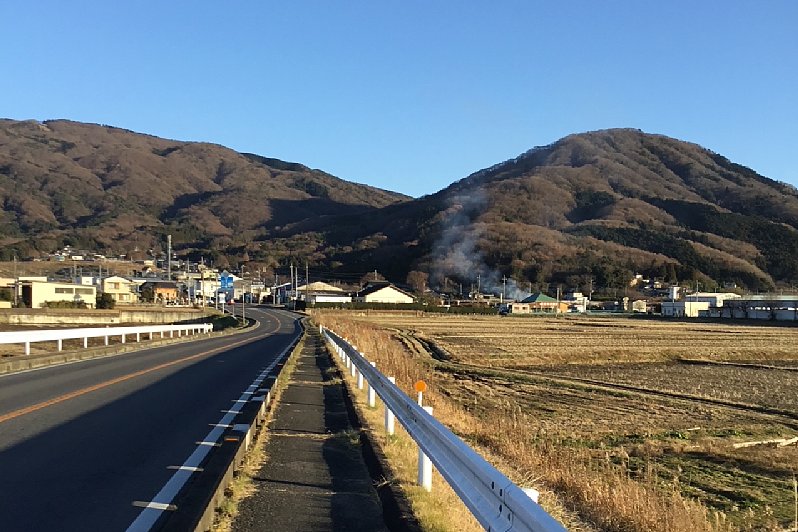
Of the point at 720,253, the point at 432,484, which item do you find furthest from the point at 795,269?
the point at 432,484

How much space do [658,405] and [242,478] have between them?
14343 mm

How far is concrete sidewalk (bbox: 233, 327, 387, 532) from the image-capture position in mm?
5836

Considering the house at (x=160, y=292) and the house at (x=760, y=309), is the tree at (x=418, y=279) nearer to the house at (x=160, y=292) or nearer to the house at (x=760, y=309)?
the house at (x=160, y=292)

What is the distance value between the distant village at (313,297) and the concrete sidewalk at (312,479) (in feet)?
196

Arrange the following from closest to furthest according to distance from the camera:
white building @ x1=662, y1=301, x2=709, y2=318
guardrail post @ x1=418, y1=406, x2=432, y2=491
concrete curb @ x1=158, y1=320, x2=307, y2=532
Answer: concrete curb @ x1=158, y1=320, x2=307, y2=532 → guardrail post @ x1=418, y1=406, x2=432, y2=491 → white building @ x1=662, y1=301, x2=709, y2=318

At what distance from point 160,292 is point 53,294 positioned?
39313 millimetres

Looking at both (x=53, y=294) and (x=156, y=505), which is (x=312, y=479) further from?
(x=53, y=294)

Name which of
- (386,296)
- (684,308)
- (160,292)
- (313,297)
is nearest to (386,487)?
(160,292)

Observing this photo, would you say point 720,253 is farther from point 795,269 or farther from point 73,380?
point 73,380

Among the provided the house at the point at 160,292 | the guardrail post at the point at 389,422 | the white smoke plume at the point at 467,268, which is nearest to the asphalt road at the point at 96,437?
the guardrail post at the point at 389,422

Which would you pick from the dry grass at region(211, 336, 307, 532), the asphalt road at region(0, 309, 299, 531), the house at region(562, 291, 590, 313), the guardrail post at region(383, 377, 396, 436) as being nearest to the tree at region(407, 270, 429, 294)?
the house at region(562, 291, 590, 313)

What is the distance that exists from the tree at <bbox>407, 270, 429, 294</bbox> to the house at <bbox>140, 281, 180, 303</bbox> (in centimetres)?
6446

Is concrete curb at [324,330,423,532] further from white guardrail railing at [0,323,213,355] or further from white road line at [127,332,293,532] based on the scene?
white guardrail railing at [0,323,213,355]

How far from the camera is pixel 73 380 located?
1569cm
